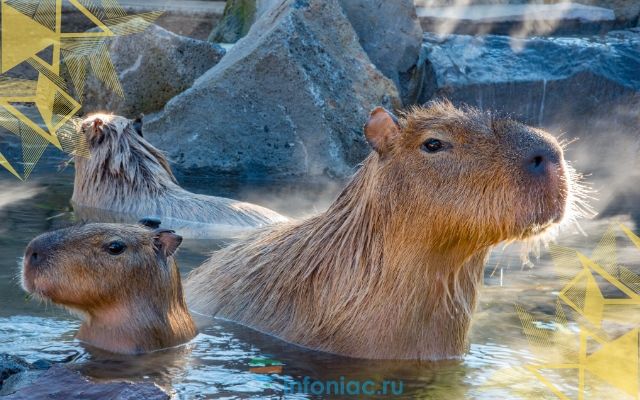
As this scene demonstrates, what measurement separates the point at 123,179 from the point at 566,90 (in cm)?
489

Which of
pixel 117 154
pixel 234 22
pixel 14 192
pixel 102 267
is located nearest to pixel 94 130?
pixel 117 154

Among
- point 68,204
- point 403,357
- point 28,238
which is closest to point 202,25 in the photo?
point 68,204

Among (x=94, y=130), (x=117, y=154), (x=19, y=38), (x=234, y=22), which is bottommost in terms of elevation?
(x=117, y=154)

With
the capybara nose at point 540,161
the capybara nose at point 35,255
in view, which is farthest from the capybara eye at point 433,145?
the capybara nose at point 35,255

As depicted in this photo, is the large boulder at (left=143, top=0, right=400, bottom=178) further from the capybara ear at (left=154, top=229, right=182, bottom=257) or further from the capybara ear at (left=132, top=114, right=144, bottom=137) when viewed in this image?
the capybara ear at (left=154, top=229, right=182, bottom=257)

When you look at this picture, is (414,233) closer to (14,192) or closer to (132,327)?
(132,327)

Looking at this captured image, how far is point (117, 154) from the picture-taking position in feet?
26.6

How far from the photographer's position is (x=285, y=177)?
968cm

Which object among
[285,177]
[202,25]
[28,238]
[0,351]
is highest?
[202,25]

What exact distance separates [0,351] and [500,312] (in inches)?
96.4

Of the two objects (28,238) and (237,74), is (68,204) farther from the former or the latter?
(237,74)

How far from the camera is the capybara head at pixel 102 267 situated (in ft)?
15.1

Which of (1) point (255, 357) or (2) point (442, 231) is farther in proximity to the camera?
(1) point (255, 357)

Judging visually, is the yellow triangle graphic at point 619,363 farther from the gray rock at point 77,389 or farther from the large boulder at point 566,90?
the large boulder at point 566,90
